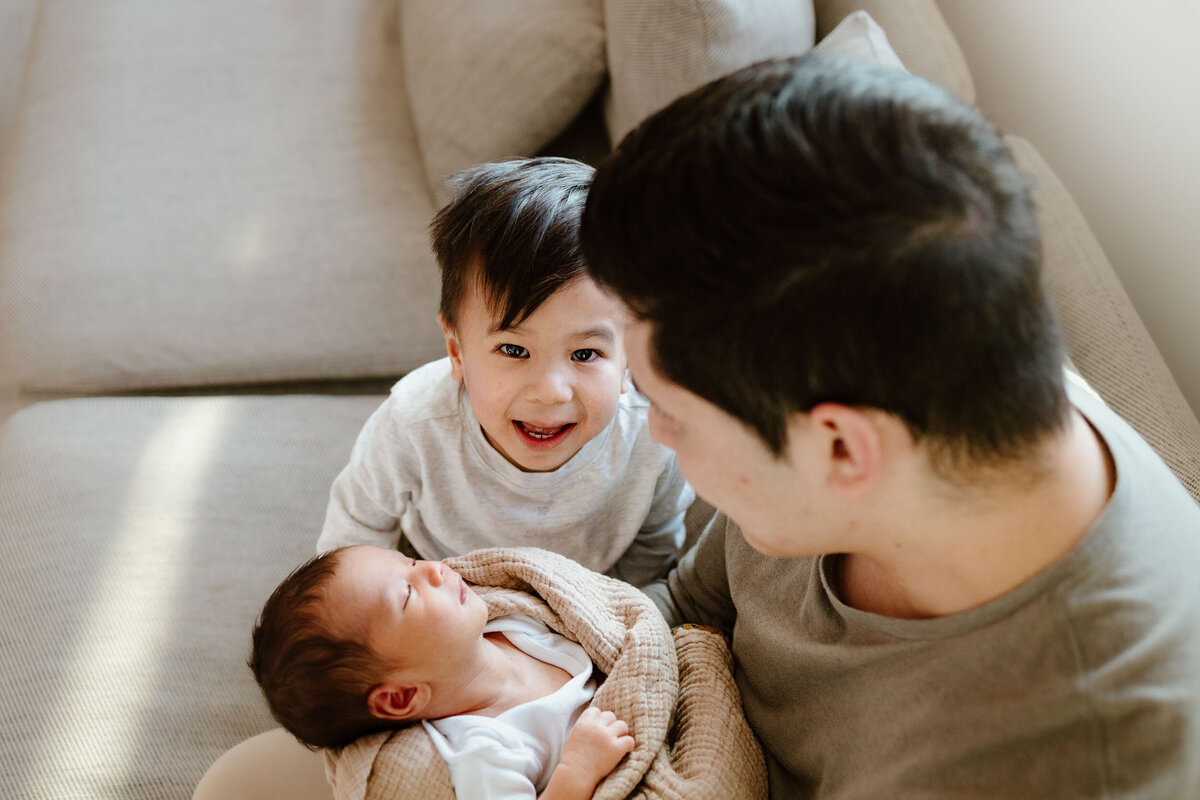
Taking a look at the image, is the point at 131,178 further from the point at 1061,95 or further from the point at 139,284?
the point at 1061,95

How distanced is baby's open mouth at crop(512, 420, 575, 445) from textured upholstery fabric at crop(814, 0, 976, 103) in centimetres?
91

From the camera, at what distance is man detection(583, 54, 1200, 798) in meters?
0.67

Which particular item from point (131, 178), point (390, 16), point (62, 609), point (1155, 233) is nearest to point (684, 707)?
point (62, 609)

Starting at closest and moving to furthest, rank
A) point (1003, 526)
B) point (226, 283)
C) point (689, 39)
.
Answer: point (1003, 526), point (689, 39), point (226, 283)

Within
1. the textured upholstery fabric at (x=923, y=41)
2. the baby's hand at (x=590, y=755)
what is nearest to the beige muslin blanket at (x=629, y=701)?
the baby's hand at (x=590, y=755)

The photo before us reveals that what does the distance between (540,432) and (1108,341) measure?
0.81 meters

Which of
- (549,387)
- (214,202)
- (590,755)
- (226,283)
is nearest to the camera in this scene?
(590,755)

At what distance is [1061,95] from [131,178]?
6.30ft

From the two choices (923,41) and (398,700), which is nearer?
(398,700)

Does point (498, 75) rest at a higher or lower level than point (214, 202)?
higher

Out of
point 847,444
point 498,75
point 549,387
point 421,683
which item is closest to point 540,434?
point 549,387

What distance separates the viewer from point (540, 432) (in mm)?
1285

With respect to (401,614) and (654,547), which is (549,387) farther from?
(654,547)

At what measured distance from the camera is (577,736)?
1106mm
